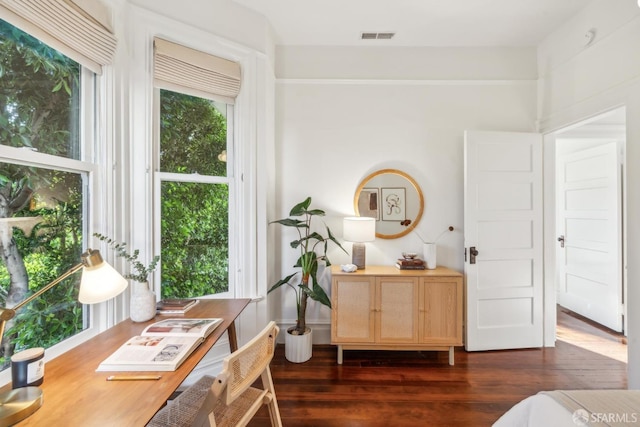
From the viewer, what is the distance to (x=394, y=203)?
2748 mm

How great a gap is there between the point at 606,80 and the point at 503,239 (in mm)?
1418

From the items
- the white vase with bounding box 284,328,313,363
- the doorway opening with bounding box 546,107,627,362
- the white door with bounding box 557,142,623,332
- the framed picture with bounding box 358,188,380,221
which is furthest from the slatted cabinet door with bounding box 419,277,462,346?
the white door with bounding box 557,142,623,332

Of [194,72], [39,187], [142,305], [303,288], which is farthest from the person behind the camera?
[303,288]

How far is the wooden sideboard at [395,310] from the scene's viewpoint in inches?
92.4

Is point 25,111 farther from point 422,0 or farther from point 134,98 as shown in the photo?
point 422,0

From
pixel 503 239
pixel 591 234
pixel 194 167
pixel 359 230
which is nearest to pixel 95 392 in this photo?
pixel 194 167

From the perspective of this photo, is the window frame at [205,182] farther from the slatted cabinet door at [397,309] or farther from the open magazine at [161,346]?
the slatted cabinet door at [397,309]

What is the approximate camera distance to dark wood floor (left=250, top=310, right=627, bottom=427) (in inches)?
70.0

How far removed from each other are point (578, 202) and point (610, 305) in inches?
48.4

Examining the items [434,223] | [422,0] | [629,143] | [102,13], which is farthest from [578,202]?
[102,13]

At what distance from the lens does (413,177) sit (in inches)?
109

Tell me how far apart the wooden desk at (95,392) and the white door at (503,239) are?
242 cm

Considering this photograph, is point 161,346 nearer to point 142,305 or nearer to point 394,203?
point 142,305

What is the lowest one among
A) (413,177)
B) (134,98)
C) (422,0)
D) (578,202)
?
(578,202)
